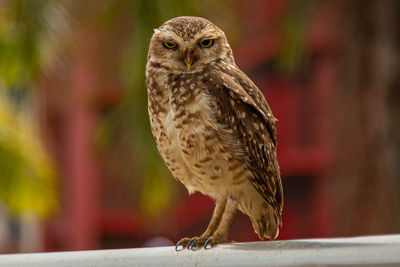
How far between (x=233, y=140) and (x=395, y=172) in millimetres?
4517

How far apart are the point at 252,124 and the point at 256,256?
3.74ft

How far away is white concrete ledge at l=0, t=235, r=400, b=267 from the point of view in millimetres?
2064

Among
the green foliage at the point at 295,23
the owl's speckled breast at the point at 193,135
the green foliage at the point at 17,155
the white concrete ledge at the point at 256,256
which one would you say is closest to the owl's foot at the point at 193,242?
the owl's speckled breast at the point at 193,135

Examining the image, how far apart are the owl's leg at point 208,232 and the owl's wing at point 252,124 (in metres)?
0.21

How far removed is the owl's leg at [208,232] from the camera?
3035 millimetres

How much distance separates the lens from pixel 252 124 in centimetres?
328

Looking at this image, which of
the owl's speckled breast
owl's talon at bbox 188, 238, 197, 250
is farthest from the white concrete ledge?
the owl's speckled breast

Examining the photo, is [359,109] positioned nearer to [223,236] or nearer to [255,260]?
[223,236]

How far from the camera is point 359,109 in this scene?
7539 millimetres

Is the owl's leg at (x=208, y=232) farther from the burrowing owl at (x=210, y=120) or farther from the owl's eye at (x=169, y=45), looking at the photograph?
the owl's eye at (x=169, y=45)

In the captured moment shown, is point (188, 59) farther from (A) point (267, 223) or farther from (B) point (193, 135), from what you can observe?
(A) point (267, 223)

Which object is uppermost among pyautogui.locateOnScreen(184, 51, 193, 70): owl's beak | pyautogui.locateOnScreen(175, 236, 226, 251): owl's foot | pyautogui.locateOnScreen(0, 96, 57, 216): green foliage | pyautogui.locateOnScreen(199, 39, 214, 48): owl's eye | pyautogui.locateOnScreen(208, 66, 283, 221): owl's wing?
pyautogui.locateOnScreen(199, 39, 214, 48): owl's eye

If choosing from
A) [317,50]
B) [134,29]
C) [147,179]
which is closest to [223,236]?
[134,29]

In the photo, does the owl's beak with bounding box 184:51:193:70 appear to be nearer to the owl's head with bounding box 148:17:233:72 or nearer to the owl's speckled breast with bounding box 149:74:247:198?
the owl's head with bounding box 148:17:233:72
